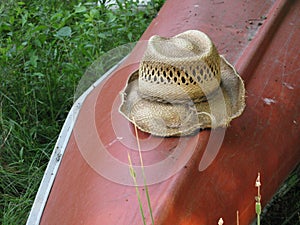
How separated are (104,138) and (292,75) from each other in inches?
30.1

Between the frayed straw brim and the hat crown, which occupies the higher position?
the hat crown

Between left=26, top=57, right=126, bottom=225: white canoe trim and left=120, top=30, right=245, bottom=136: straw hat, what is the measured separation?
1.66 ft

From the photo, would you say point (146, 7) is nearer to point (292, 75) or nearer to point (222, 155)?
point (292, 75)

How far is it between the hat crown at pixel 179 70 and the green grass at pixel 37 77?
1128mm

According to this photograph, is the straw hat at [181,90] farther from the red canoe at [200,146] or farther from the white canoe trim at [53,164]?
the white canoe trim at [53,164]

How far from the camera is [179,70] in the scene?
1.88 metres

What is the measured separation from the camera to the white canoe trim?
2.29 m

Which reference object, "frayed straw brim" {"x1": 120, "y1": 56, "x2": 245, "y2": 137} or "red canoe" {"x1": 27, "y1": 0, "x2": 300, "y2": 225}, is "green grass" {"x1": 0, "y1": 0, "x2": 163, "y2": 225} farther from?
"frayed straw brim" {"x1": 120, "y1": 56, "x2": 245, "y2": 137}

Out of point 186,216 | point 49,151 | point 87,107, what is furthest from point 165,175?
point 49,151

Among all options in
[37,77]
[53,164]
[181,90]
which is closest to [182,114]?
[181,90]

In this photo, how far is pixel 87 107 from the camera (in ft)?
8.48

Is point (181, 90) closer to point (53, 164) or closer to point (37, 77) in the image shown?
point (53, 164)

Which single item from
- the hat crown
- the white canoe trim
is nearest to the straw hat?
the hat crown

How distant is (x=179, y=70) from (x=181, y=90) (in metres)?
0.07
